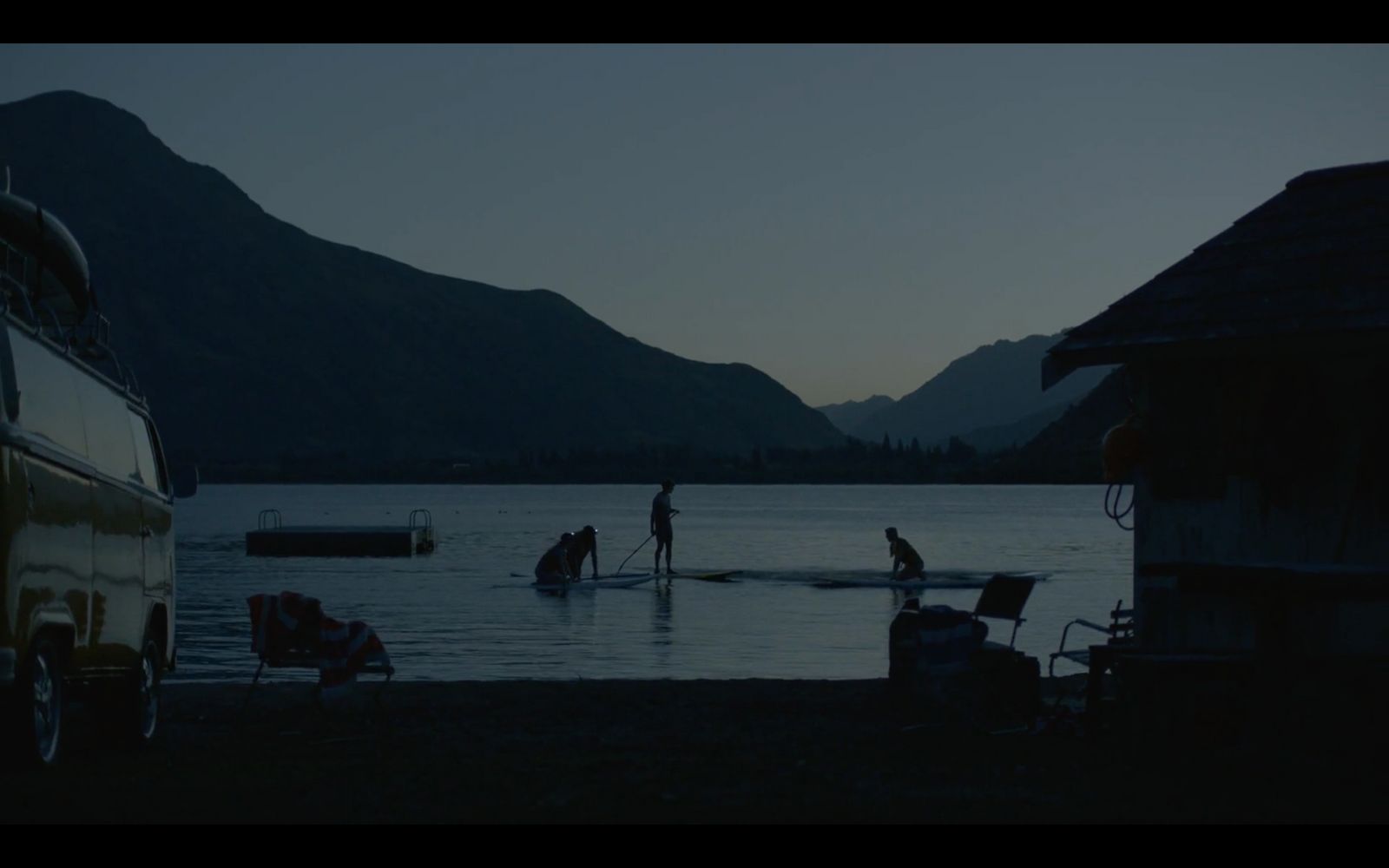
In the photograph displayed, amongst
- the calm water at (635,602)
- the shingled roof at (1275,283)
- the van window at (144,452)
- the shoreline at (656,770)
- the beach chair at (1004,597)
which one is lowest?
the calm water at (635,602)

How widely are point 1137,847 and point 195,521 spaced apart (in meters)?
106

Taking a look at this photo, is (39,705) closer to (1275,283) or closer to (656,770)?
(656,770)

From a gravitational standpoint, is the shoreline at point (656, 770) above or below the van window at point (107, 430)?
below

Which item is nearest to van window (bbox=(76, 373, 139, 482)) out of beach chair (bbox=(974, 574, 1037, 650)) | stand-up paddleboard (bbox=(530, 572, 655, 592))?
beach chair (bbox=(974, 574, 1037, 650))

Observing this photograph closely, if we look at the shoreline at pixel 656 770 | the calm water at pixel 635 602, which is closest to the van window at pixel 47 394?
the shoreline at pixel 656 770

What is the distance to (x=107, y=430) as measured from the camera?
11.3 m

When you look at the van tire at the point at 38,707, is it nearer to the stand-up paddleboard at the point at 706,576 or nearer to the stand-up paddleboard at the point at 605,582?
the stand-up paddleboard at the point at 605,582

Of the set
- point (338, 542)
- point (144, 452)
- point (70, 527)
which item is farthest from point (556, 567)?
point (70, 527)

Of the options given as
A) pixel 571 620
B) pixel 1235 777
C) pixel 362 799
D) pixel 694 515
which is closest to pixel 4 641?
pixel 362 799

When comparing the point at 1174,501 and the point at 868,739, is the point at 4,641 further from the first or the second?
the point at 1174,501

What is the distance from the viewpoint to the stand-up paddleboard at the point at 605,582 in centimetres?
3641

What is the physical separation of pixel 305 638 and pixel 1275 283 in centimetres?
760

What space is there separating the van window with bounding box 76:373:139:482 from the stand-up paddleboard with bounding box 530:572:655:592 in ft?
78.7

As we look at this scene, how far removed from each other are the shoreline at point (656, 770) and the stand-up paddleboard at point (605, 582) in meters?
21.5
